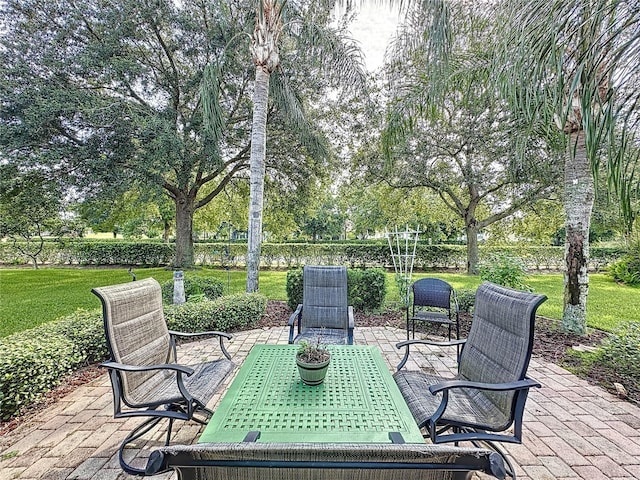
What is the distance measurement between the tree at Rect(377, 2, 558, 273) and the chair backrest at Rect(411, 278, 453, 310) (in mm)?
2328

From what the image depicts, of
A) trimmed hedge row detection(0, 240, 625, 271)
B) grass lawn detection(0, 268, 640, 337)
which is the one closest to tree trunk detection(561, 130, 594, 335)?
grass lawn detection(0, 268, 640, 337)

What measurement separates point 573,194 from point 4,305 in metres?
11.3

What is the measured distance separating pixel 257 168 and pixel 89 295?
5.73 meters

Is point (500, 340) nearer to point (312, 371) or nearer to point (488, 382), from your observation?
point (488, 382)

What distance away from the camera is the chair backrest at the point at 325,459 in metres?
0.83

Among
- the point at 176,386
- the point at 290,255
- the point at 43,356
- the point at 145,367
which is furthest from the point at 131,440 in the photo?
the point at 290,255

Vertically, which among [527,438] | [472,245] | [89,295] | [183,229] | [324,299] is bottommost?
[527,438]

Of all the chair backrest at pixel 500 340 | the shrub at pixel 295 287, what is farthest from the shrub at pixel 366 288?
the chair backrest at pixel 500 340

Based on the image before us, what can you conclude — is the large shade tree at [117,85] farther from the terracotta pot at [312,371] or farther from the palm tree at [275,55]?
the terracotta pot at [312,371]

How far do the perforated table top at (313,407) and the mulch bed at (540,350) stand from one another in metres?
2.20

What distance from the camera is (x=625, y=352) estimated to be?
11.5ft

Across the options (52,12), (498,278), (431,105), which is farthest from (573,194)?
(52,12)

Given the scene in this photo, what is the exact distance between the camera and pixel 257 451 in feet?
2.78

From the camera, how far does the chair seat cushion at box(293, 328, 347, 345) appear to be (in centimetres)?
341
